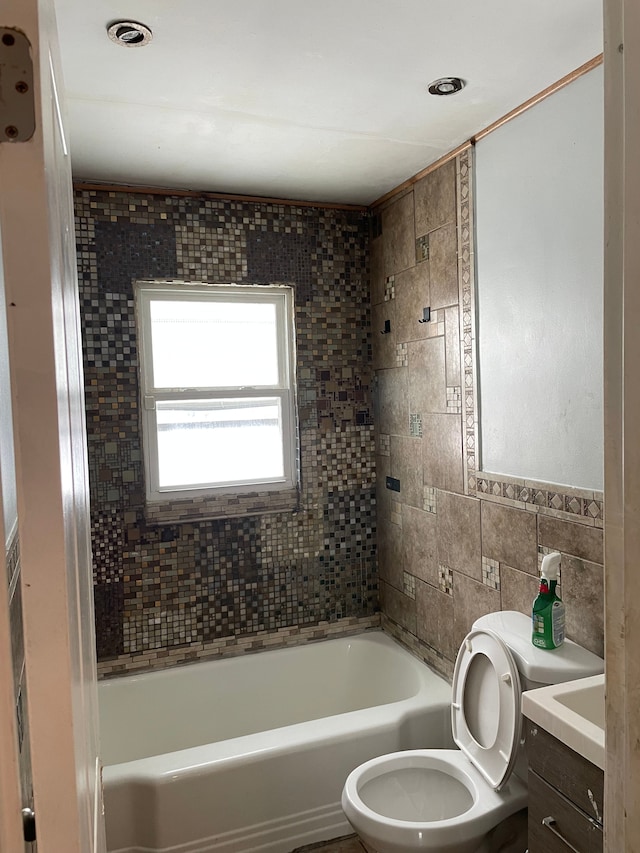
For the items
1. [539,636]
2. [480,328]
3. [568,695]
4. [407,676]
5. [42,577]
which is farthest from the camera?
[407,676]

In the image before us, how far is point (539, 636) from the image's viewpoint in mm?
1927

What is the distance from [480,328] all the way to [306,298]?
1.04 metres

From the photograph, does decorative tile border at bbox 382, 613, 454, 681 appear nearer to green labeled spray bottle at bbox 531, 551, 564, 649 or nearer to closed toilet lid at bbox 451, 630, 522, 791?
closed toilet lid at bbox 451, 630, 522, 791

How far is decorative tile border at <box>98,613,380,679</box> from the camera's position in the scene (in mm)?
2893

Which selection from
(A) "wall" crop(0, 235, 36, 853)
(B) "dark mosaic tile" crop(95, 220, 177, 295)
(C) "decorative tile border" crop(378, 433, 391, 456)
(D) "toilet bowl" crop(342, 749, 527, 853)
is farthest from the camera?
(C) "decorative tile border" crop(378, 433, 391, 456)

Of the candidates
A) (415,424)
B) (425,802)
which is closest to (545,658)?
(425,802)

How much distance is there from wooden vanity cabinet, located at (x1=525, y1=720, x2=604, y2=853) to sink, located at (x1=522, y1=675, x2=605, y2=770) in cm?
4

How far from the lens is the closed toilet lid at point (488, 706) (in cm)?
189

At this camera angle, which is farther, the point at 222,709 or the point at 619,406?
the point at 222,709

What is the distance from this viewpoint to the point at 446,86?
1961 millimetres

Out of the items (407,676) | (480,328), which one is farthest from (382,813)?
(480,328)

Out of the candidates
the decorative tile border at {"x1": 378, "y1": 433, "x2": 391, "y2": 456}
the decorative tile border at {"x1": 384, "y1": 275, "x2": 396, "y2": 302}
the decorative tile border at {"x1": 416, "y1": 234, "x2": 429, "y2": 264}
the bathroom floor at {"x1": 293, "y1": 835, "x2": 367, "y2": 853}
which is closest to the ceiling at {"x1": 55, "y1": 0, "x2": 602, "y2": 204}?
the decorative tile border at {"x1": 416, "y1": 234, "x2": 429, "y2": 264}

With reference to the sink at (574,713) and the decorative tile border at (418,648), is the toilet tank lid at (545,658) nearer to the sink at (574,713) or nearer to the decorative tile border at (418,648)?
the sink at (574,713)

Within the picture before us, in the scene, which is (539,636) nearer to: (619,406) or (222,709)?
(619,406)
